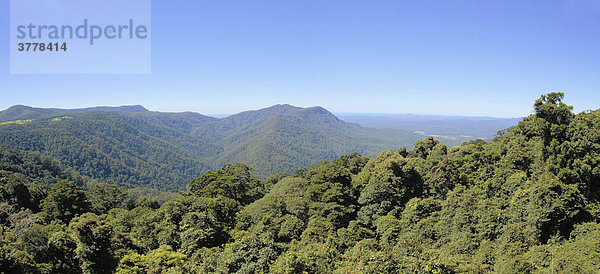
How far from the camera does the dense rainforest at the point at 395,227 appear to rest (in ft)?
33.1

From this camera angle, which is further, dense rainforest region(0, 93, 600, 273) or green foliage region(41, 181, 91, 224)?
green foliage region(41, 181, 91, 224)

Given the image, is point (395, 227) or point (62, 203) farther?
point (62, 203)

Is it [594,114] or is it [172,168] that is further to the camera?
[172,168]

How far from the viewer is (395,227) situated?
15.9 m

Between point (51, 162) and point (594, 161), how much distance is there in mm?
120781

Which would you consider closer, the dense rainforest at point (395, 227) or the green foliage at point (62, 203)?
the dense rainforest at point (395, 227)

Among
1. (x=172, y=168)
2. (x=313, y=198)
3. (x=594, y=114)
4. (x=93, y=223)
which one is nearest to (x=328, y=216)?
(x=313, y=198)

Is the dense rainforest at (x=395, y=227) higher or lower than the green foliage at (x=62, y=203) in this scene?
higher

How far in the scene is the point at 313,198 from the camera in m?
22.6

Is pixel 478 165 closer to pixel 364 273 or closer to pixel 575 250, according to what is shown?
pixel 575 250

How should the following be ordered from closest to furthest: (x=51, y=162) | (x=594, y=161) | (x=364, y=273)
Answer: (x=364, y=273) < (x=594, y=161) < (x=51, y=162)

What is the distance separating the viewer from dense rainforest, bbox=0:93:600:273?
1008 centimetres

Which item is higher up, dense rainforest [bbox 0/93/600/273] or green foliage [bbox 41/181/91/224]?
dense rainforest [bbox 0/93/600/273]

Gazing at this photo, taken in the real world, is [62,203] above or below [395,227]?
below
